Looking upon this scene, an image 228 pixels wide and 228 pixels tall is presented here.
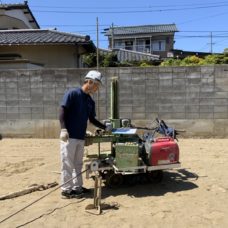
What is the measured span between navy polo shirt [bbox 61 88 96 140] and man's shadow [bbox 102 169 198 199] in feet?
3.03

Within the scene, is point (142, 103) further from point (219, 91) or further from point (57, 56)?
point (57, 56)

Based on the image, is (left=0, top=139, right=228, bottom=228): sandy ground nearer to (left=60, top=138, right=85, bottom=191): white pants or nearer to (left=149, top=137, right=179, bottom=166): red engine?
(left=60, top=138, right=85, bottom=191): white pants

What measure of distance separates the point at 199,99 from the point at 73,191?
5.42 meters

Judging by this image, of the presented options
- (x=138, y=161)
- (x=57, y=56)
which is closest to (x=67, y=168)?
(x=138, y=161)

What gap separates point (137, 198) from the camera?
17.5ft

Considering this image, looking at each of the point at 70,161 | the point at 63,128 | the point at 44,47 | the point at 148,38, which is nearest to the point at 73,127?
the point at 63,128

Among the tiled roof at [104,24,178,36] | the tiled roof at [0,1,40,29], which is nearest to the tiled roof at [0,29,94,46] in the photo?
the tiled roof at [0,1,40,29]

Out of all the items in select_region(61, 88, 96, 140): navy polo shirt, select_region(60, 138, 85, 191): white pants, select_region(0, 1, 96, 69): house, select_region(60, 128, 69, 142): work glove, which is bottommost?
select_region(60, 138, 85, 191): white pants

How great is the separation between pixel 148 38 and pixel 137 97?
114ft

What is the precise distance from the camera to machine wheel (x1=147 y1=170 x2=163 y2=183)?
239 inches

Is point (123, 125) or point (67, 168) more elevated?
point (123, 125)

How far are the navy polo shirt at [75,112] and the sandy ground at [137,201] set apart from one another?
91 centimetres

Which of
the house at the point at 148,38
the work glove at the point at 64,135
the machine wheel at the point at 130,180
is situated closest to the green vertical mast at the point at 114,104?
the machine wheel at the point at 130,180

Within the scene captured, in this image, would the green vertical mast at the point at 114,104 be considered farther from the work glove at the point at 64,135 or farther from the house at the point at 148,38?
the house at the point at 148,38
